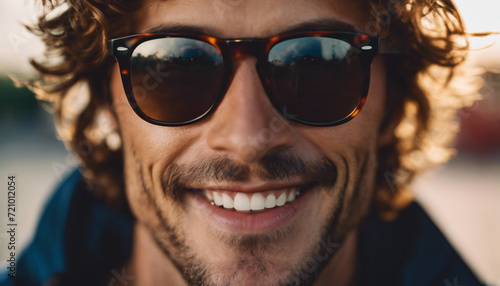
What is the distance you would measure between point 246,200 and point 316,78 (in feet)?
1.77

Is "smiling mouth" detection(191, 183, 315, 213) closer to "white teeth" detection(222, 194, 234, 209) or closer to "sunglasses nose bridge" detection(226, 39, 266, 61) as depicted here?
"white teeth" detection(222, 194, 234, 209)

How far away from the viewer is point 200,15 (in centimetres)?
138

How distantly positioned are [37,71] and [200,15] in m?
1.22

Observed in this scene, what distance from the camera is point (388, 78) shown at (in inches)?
72.2

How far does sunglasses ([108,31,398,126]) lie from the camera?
4.48 feet

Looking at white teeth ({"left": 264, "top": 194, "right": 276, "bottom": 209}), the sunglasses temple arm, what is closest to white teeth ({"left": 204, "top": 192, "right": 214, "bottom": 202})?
white teeth ({"left": 264, "top": 194, "right": 276, "bottom": 209})

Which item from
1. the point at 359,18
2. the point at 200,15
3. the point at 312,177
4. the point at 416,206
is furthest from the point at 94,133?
the point at 416,206

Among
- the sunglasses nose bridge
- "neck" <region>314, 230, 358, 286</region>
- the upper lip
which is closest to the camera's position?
the sunglasses nose bridge

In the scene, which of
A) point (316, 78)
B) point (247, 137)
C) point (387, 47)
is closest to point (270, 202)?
point (247, 137)

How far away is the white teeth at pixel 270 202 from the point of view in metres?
1.54

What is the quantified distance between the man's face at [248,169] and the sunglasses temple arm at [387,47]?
7 cm

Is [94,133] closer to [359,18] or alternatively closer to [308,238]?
[308,238]

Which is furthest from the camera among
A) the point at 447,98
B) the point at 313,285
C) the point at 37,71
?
the point at 447,98

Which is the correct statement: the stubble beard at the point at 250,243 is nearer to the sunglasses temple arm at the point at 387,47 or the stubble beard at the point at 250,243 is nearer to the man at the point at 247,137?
the man at the point at 247,137
